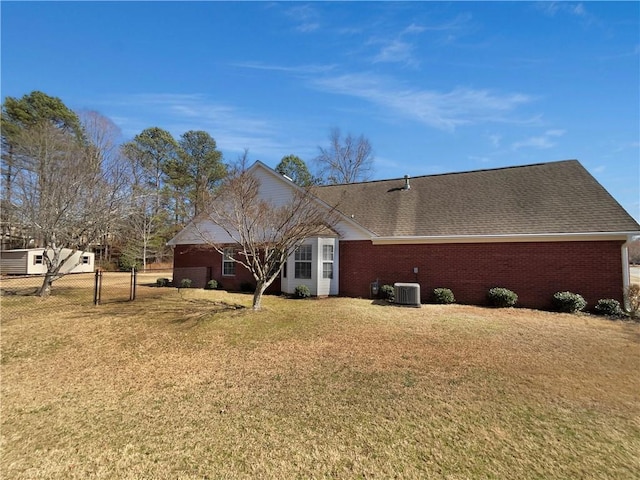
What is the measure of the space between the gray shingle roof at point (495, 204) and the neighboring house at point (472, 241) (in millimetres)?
39

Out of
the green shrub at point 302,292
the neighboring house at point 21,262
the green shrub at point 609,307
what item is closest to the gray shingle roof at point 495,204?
the green shrub at point 609,307

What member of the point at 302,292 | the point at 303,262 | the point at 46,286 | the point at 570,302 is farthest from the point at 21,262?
the point at 570,302

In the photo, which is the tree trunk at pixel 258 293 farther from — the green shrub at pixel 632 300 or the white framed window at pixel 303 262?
the green shrub at pixel 632 300

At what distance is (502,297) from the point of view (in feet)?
39.9

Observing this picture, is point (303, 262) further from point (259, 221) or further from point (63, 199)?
point (63, 199)

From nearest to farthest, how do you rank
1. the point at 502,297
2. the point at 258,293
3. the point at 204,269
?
the point at 258,293, the point at 502,297, the point at 204,269

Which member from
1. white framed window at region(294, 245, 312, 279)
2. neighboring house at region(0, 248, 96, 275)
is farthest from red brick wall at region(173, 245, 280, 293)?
neighboring house at region(0, 248, 96, 275)

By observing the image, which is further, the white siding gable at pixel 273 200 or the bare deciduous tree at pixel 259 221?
the white siding gable at pixel 273 200

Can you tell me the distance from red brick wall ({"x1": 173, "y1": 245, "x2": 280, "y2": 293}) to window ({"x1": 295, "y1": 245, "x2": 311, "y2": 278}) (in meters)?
3.01

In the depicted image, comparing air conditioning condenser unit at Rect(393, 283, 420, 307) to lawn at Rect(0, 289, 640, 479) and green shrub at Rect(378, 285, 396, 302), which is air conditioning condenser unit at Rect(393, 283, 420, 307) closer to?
green shrub at Rect(378, 285, 396, 302)

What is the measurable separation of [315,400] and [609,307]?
11.8m

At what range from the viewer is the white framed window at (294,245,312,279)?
14977mm

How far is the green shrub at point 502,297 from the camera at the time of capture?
12.1 metres

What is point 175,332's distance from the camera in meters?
8.33
